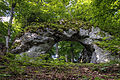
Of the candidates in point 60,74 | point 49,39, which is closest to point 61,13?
point 49,39

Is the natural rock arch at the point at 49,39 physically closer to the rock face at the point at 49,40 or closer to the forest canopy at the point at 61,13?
the rock face at the point at 49,40

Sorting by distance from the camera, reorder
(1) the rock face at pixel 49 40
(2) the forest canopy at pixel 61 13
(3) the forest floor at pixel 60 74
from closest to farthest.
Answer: (3) the forest floor at pixel 60 74 → (2) the forest canopy at pixel 61 13 → (1) the rock face at pixel 49 40

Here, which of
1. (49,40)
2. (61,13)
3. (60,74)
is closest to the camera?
(60,74)

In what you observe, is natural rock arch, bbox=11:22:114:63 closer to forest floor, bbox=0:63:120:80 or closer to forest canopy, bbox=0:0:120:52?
forest canopy, bbox=0:0:120:52

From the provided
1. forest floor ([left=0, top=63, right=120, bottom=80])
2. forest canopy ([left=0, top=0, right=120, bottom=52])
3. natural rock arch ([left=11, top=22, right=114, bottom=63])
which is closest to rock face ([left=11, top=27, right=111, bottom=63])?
natural rock arch ([left=11, top=22, right=114, bottom=63])

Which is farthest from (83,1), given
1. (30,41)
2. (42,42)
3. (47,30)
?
(30,41)

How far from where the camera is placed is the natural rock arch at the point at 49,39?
11500 millimetres

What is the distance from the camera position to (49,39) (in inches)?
486

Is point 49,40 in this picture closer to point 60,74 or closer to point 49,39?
point 49,39

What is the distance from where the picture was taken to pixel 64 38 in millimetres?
13180

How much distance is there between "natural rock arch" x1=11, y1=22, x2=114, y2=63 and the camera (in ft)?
37.7

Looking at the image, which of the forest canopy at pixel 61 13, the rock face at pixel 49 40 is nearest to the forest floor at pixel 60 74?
the forest canopy at pixel 61 13

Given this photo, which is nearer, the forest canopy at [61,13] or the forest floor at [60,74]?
the forest floor at [60,74]

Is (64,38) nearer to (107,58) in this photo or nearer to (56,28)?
(56,28)
